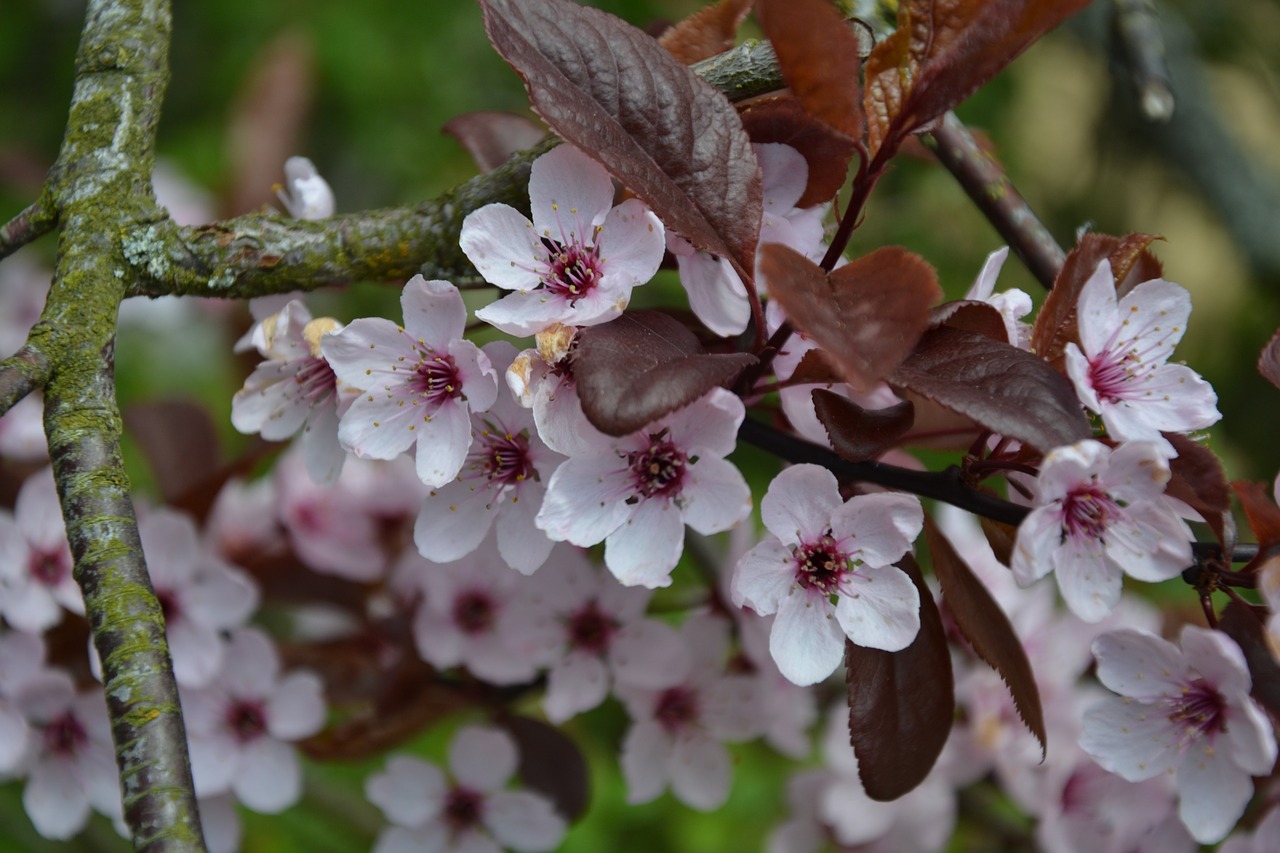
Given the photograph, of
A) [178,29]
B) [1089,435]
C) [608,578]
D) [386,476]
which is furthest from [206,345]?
[1089,435]

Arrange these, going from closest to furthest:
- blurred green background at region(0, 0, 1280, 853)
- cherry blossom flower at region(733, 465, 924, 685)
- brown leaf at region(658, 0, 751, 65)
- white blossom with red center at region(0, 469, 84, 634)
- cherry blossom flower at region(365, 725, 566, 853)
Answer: cherry blossom flower at region(733, 465, 924, 685) → brown leaf at region(658, 0, 751, 65) → white blossom with red center at region(0, 469, 84, 634) → cherry blossom flower at region(365, 725, 566, 853) → blurred green background at region(0, 0, 1280, 853)

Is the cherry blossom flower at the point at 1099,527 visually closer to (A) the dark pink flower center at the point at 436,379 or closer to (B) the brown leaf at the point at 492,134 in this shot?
(A) the dark pink flower center at the point at 436,379

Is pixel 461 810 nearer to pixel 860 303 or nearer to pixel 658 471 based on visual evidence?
pixel 658 471

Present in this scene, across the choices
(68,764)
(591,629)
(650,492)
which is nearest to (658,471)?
(650,492)

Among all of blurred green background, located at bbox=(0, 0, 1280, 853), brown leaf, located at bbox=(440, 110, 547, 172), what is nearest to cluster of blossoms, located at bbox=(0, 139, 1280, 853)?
brown leaf, located at bbox=(440, 110, 547, 172)

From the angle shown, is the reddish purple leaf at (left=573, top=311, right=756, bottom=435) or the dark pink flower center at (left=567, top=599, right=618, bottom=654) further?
the dark pink flower center at (left=567, top=599, right=618, bottom=654)

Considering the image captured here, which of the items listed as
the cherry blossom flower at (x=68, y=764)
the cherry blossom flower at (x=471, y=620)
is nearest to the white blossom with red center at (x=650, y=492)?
the cherry blossom flower at (x=471, y=620)

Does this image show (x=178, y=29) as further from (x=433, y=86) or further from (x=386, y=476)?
(x=386, y=476)

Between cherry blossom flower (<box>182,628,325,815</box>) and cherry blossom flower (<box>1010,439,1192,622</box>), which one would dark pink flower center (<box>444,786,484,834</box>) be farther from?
cherry blossom flower (<box>1010,439,1192,622</box>)
